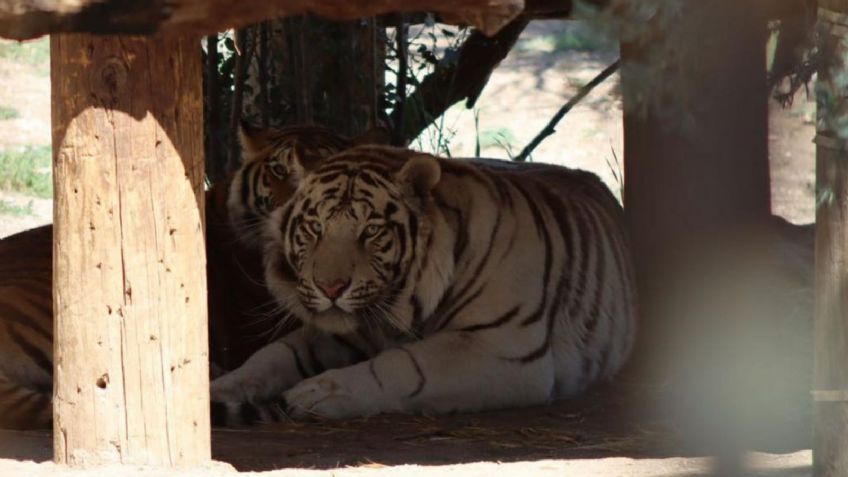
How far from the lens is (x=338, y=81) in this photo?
714 centimetres

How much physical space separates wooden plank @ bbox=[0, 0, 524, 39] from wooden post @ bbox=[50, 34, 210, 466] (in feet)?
0.48

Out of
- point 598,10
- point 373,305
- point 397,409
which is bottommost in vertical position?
point 397,409

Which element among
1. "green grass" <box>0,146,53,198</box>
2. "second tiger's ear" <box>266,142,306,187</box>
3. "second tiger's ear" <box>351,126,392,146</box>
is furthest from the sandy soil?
"green grass" <box>0,146,53,198</box>

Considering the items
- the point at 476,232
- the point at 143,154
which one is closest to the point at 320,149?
the point at 476,232

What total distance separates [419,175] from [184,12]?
1964 mm

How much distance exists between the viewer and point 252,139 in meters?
5.98

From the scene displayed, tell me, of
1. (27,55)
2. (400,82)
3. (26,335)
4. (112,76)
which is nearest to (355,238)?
(26,335)

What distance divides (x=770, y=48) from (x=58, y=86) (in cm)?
483

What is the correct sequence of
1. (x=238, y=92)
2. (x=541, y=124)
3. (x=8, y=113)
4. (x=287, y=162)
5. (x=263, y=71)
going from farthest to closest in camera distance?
1. (x=541, y=124)
2. (x=8, y=113)
3. (x=263, y=71)
4. (x=238, y=92)
5. (x=287, y=162)

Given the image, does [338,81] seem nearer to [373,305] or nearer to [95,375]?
[373,305]

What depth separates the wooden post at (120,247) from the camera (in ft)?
11.8

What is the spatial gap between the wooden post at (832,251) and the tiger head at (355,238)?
204cm

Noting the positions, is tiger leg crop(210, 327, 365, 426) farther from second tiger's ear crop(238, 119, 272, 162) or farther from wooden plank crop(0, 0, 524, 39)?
wooden plank crop(0, 0, 524, 39)

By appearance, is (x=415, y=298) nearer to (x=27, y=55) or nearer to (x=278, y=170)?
(x=278, y=170)
